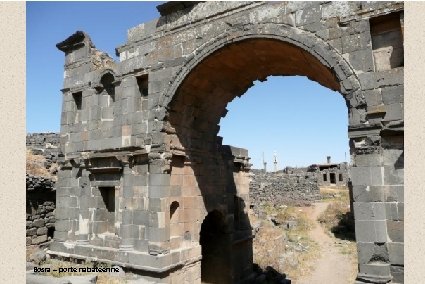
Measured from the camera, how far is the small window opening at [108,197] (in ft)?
→ 33.1

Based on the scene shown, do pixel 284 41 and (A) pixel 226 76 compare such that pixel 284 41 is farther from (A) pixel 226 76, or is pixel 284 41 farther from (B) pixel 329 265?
(B) pixel 329 265

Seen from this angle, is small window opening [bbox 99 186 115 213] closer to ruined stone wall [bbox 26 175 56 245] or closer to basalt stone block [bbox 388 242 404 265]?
ruined stone wall [bbox 26 175 56 245]

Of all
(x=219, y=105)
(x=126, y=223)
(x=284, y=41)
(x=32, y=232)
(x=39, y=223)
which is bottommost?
(x=32, y=232)

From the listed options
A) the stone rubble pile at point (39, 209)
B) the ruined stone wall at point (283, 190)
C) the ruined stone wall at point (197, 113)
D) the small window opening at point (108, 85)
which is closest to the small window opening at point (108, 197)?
the ruined stone wall at point (197, 113)

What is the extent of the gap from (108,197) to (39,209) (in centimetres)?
485

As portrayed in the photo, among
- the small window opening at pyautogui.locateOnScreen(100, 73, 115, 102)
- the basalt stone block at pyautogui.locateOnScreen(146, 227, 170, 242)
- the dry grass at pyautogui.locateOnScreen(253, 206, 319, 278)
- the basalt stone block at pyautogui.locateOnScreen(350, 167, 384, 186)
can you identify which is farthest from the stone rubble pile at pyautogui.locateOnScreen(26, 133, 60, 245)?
the basalt stone block at pyautogui.locateOnScreen(350, 167, 384, 186)

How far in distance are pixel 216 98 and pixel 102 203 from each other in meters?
4.60

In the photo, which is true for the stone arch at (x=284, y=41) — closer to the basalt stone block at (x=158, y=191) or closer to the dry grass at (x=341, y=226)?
the basalt stone block at (x=158, y=191)

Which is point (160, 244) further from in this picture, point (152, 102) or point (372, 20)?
point (372, 20)

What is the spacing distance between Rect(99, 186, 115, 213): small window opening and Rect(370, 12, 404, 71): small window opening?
7718mm

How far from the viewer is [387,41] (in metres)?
6.70

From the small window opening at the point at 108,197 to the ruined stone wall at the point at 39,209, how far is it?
4397 millimetres


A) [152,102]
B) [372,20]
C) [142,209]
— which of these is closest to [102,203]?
[142,209]

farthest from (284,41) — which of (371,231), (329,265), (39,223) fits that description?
(329,265)
